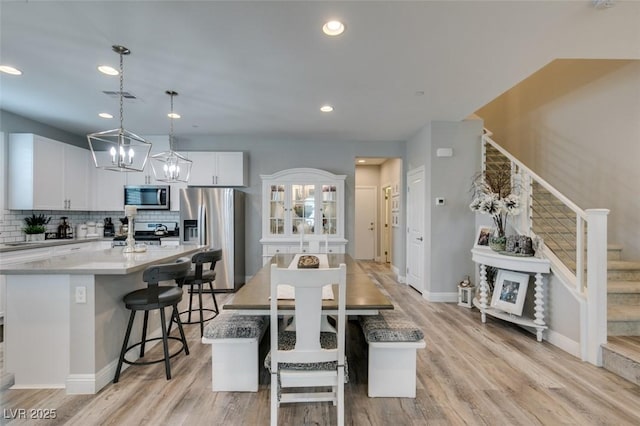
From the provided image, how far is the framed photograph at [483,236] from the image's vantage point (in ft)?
12.5

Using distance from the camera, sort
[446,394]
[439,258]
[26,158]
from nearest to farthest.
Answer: [446,394] → [26,158] → [439,258]

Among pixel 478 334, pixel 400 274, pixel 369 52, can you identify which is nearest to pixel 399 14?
pixel 369 52

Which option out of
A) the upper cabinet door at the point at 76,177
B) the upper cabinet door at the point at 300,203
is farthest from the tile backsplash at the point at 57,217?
the upper cabinet door at the point at 300,203

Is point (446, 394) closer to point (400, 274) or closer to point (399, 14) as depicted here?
point (399, 14)

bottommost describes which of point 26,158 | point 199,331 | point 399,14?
point 199,331

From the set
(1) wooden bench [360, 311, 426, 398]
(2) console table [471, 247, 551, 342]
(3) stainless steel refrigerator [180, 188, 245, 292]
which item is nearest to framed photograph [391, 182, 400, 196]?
(2) console table [471, 247, 551, 342]

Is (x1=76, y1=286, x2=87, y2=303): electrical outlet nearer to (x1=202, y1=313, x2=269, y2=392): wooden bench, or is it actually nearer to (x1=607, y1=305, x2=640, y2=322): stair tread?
(x1=202, y1=313, x2=269, y2=392): wooden bench

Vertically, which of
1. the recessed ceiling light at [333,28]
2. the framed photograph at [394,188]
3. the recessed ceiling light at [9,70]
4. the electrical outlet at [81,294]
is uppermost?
the recessed ceiling light at [9,70]

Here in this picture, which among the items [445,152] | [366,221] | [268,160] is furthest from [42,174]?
[366,221]

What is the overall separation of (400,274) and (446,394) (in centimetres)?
344

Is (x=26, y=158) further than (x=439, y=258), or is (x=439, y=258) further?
(x=439, y=258)

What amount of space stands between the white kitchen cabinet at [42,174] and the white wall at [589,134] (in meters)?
7.28

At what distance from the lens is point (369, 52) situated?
7.98 ft

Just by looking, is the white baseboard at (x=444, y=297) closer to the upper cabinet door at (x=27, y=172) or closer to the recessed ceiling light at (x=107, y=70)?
the recessed ceiling light at (x=107, y=70)
